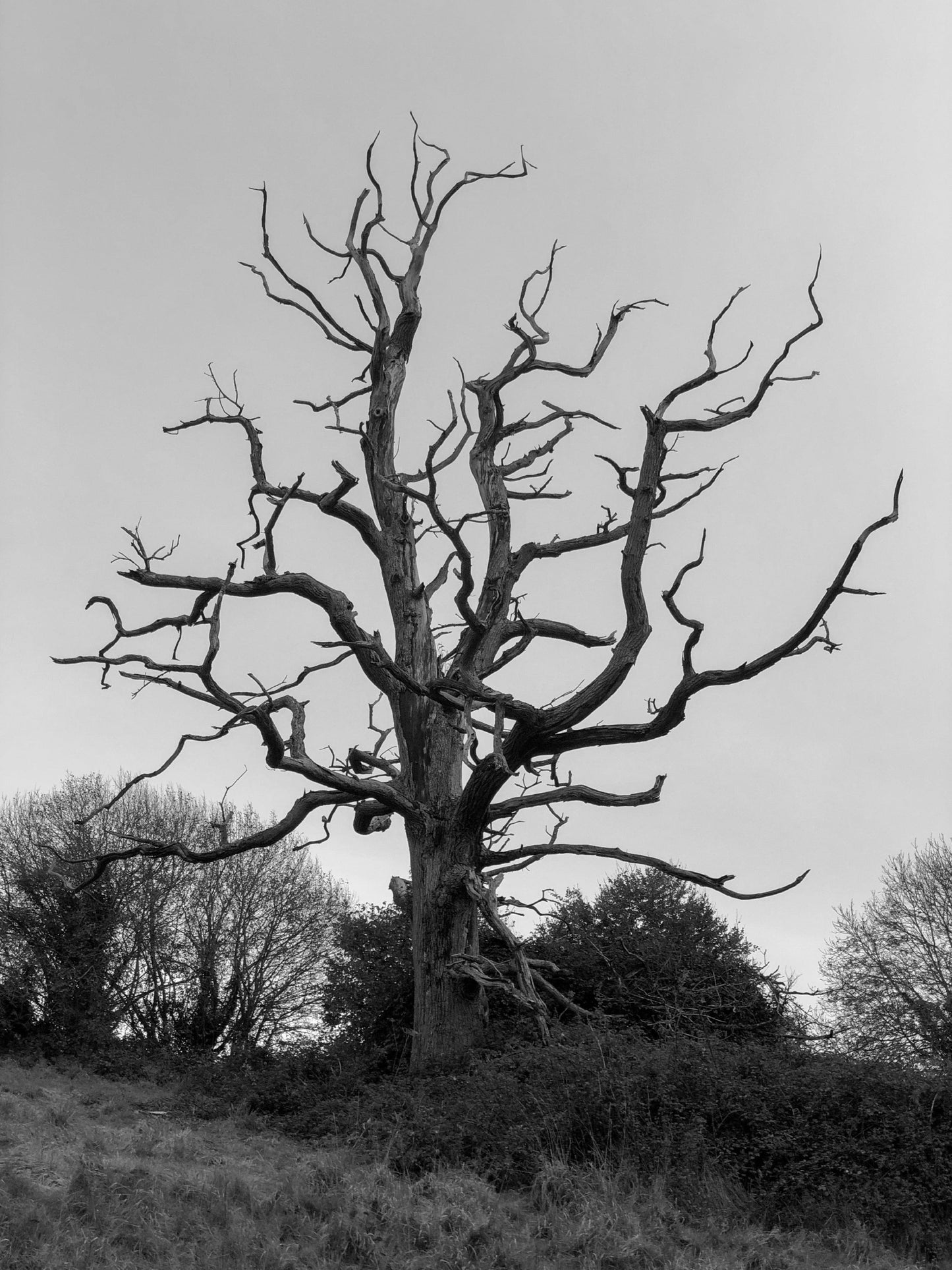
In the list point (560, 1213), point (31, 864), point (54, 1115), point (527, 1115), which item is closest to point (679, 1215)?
point (560, 1213)

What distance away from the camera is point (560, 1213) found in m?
Answer: 7.53

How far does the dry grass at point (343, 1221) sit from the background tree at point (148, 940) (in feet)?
33.7

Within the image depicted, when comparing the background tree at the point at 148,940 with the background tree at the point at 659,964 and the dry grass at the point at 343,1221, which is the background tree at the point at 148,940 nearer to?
the background tree at the point at 659,964

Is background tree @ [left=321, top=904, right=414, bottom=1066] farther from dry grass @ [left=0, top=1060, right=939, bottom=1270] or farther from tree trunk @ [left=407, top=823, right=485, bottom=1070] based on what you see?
dry grass @ [left=0, top=1060, right=939, bottom=1270]

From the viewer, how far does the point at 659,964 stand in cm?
1411

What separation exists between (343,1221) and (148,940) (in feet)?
43.4

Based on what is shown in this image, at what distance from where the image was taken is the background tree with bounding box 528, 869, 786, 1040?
1377 cm

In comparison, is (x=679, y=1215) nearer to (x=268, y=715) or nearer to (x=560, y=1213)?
(x=560, y=1213)

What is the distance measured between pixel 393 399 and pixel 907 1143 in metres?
11.2

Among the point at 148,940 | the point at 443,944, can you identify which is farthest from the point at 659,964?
the point at 148,940

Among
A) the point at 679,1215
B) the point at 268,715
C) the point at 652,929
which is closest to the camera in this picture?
the point at 679,1215

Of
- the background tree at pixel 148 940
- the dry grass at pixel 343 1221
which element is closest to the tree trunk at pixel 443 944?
the dry grass at pixel 343 1221

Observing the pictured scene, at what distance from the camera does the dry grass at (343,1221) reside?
6848 millimetres

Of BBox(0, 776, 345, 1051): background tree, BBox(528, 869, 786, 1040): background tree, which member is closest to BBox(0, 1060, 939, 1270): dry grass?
BBox(528, 869, 786, 1040): background tree
